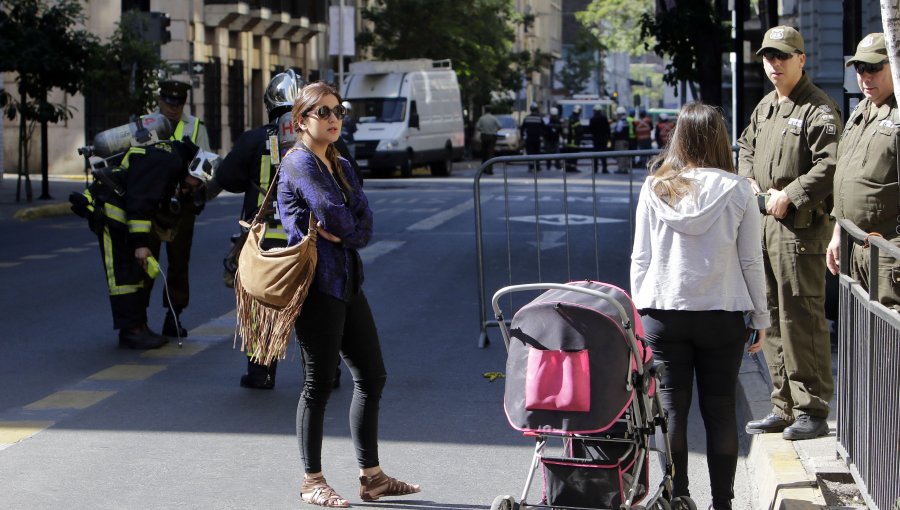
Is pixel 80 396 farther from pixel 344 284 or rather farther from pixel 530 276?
pixel 530 276

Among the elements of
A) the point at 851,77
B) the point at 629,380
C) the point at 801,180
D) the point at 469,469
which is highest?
the point at 851,77

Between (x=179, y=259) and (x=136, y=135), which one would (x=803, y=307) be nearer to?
(x=136, y=135)

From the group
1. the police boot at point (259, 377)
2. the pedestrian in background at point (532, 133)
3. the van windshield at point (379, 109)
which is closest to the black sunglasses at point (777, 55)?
the police boot at point (259, 377)

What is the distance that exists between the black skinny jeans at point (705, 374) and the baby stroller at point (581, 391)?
1.68 feet

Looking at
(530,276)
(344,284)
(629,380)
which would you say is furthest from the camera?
(530,276)

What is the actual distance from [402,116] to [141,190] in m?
28.7

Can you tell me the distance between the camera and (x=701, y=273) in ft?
17.5

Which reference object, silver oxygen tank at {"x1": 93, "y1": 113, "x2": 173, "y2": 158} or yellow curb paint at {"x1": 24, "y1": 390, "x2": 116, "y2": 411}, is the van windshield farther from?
yellow curb paint at {"x1": 24, "y1": 390, "x2": 116, "y2": 411}

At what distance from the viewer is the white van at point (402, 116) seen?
37.3 m

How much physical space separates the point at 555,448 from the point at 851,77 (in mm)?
3417

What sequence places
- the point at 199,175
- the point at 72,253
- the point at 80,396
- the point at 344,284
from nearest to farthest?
the point at 344,284
the point at 80,396
the point at 199,175
the point at 72,253

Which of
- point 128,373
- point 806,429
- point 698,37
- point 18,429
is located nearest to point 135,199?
point 128,373

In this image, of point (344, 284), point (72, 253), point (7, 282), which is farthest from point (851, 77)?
Answer: point (72, 253)

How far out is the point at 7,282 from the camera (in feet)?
45.3
